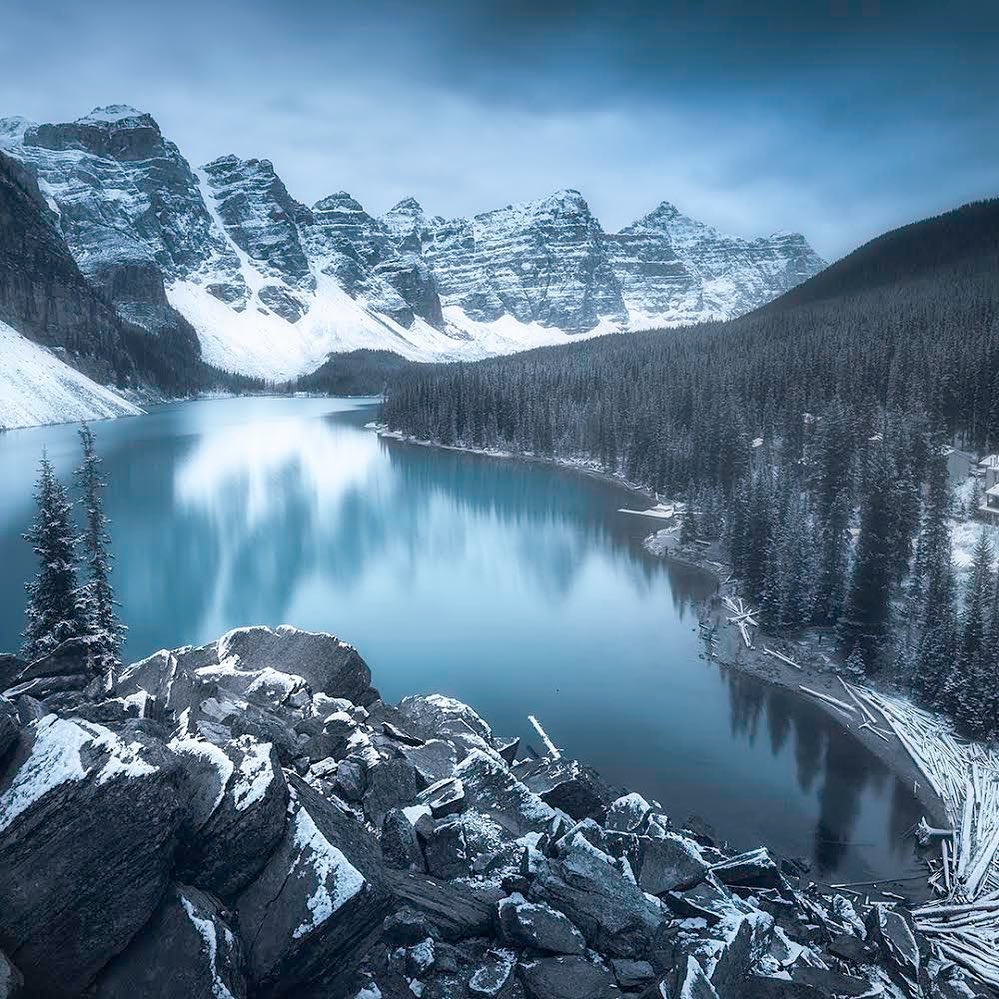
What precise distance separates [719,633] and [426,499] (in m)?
45.7

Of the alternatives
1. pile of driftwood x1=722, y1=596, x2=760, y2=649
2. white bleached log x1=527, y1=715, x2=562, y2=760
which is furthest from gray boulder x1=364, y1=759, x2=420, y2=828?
pile of driftwood x1=722, y1=596, x2=760, y2=649

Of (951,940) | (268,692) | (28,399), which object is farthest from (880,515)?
(28,399)

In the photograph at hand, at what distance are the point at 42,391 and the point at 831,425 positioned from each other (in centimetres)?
13897

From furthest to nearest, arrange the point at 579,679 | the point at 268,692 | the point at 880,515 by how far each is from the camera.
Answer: the point at 880,515, the point at 579,679, the point at 268,692

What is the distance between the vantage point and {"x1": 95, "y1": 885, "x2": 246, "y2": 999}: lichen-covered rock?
24.3 feet

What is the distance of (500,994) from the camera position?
896cm

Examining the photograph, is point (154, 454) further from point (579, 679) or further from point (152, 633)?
point (579, 679)

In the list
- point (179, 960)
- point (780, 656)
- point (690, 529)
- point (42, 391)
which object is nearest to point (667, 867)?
point (179, 960)

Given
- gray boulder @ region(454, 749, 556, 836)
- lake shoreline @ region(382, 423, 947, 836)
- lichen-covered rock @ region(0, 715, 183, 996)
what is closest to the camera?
lichen-covered rock @ region(0, 715, 183, 996)

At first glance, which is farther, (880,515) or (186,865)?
(880,515)

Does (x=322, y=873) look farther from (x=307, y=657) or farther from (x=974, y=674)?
(x=974, y=674)

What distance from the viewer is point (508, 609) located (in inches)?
1764

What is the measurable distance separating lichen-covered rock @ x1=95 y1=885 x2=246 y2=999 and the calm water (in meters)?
18.0

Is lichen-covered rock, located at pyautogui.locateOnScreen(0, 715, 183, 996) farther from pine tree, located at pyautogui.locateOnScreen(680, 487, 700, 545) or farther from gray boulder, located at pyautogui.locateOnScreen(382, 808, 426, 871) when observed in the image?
pine tree, located at pyautogui.locateOnScreen(680, 487, 700, 545)
